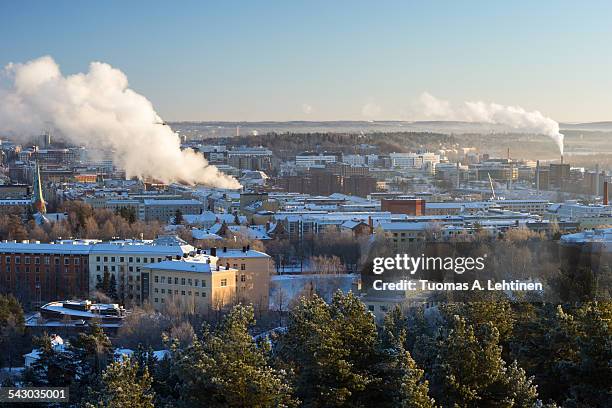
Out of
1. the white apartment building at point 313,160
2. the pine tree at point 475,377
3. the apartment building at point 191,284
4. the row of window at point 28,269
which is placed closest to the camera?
the pine tree at point 475,377

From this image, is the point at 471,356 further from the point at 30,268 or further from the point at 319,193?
the point at 319,193

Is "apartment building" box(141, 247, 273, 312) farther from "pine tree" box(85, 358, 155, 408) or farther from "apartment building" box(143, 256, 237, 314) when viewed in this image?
"pine tree" box(85, 358, 155, 408)

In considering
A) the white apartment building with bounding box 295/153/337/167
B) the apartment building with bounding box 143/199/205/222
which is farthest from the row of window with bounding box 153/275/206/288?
the white apartment building with bounding box 295/153/337/167

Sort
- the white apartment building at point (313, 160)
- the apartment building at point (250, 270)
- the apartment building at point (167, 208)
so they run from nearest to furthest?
the apartment building at point (250, 270) → the apartment building at point (167, 208) → the white apartment building at point (313, 160)

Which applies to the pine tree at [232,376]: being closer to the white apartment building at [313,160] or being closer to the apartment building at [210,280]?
the apartment building at [210,280]

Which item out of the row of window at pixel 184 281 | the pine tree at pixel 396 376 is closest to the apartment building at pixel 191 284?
the row of window at pixel 184 281

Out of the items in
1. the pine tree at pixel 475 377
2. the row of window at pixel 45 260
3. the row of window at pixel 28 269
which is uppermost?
the pine tree at pixel 475 377

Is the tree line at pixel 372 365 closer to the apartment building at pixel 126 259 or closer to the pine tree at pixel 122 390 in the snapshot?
the pine tree at pixel 122 390

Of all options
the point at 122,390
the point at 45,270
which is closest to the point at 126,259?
the point at 45,270

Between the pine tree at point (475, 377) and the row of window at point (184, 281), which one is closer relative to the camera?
the pine tree at point (475, 377)

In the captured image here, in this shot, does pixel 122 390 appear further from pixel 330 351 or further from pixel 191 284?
pixel 191 284

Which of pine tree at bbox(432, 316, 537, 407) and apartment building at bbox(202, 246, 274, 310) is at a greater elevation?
pine tree at bbox(432, 316, 537, 407)

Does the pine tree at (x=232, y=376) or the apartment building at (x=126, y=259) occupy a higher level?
the pine tree at (x=232, y=376)

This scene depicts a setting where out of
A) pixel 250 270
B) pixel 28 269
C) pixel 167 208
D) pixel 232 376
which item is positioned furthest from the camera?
pixel 167 208
